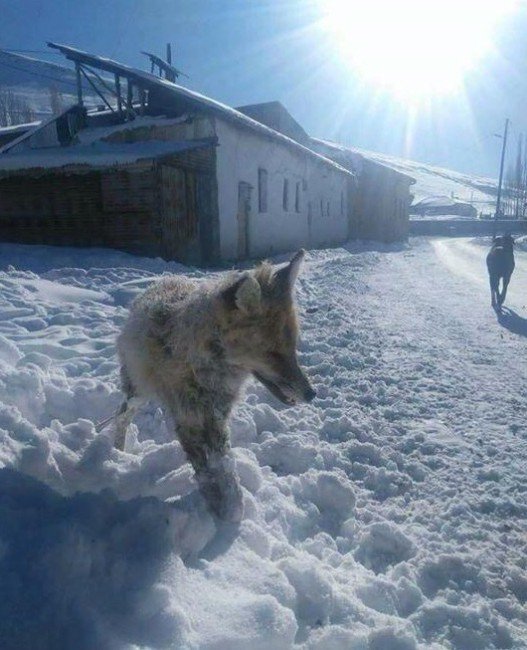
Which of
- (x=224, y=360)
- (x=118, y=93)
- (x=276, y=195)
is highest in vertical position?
(x=118, y=93)

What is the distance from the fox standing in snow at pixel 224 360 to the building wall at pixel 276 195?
1504 cm

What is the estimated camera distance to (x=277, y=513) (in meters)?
3.34

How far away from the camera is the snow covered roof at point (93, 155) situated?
13.9m

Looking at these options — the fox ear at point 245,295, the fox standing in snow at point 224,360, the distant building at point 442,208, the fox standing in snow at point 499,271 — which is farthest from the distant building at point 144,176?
the distant building at point 442,208

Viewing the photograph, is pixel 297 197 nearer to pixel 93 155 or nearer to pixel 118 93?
pixel 118 93

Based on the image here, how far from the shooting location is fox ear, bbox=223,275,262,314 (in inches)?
114

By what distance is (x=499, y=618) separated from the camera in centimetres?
276

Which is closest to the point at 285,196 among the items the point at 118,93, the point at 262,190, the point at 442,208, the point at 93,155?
the point at 262,190

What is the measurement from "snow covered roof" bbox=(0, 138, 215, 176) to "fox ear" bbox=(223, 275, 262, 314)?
466 inches

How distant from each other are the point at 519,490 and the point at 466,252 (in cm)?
2653

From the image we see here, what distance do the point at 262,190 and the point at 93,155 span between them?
8747mm

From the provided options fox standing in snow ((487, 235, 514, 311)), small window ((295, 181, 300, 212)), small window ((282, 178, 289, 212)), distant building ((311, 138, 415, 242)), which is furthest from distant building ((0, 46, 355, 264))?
distant building ((311, 138, 415, 242))

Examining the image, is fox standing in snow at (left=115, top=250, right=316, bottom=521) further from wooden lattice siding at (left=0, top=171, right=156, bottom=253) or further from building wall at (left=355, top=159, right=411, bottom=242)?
building wall at (left=355, top=159, right=411, bottom=242)

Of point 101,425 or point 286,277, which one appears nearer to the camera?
point 286,277
